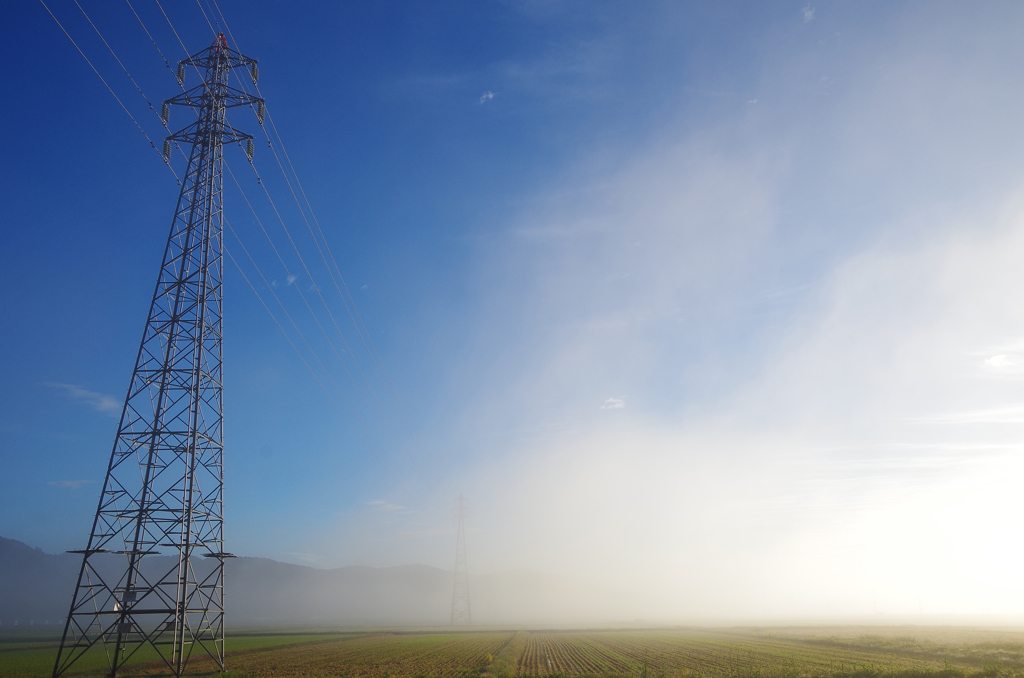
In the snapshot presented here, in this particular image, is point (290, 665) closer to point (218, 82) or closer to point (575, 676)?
point (575, 676)

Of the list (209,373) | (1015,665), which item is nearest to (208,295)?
(209,373)

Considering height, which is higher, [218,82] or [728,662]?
[218,82]

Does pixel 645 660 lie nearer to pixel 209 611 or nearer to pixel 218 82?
pixel 209 611

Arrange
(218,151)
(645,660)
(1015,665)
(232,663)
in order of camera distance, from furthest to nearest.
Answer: (645,660)
(232,663)
(1015,665)
(218,151)

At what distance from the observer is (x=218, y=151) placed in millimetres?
29438

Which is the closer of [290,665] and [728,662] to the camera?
[290,665]

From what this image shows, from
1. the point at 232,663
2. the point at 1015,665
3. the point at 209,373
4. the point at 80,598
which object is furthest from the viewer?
the point at 232,663

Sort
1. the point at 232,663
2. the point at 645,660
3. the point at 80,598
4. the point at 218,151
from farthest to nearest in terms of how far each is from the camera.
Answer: the point at 645,660, the point at 232,663, the point at 218,151, the point at 80,598

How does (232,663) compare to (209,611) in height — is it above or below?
below

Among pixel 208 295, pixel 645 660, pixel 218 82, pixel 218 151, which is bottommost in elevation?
pixel 645 660

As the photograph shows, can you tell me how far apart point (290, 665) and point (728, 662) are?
31.0 metres

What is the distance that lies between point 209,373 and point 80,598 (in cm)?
1160

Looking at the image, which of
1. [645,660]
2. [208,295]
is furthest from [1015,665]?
[208,295]

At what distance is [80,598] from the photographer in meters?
24.1
